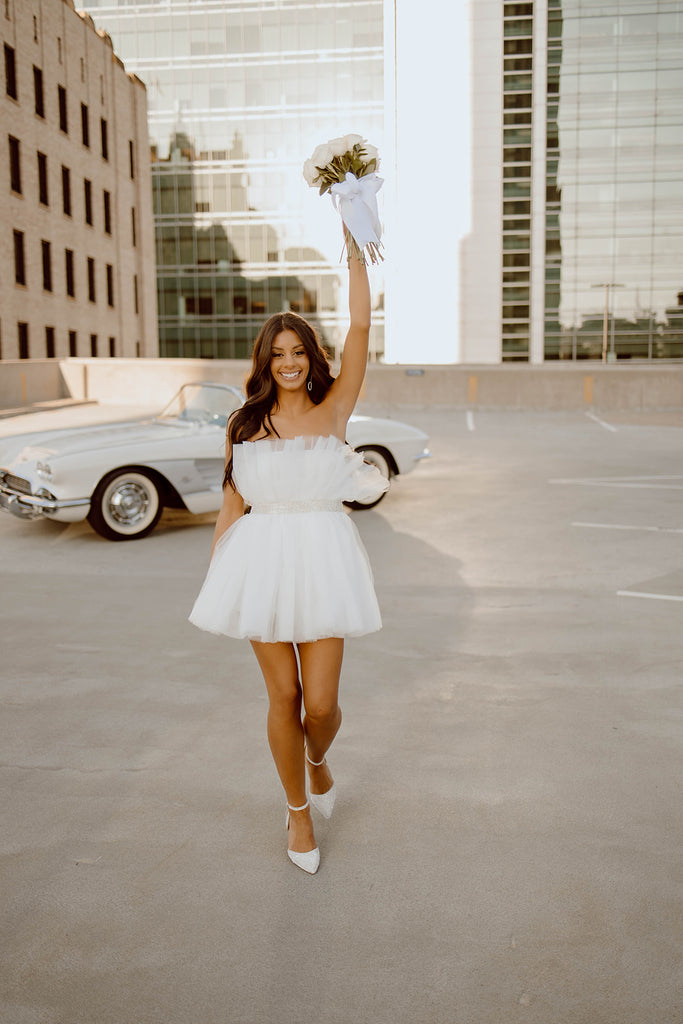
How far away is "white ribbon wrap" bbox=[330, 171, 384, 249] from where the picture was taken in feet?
10.8

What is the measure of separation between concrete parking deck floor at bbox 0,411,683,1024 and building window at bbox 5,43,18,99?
34051mm

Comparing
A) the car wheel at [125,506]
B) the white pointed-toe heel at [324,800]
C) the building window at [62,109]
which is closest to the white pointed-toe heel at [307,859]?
the white pointed-toe heel at [324,800]

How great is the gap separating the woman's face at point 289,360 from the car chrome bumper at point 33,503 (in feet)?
18.0

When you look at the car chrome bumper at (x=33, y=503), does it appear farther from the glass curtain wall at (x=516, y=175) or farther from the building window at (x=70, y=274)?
the glass curtain wall at (x=516, y=175)

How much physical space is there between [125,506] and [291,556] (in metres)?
5.94

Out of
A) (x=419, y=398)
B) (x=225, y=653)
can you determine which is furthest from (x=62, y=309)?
(x=225, y=653)

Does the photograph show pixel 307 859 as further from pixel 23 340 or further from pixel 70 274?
pixel 70 274

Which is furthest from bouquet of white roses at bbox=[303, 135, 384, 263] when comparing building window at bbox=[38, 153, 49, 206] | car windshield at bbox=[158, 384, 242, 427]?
building window at bbox=[38, 153, 49, 206]

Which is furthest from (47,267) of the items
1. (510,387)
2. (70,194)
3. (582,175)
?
(582,175)

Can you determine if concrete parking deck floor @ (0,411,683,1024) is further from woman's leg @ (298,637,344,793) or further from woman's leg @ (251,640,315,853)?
woman's leg @ (298,637,344,793)

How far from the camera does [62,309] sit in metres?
40.0

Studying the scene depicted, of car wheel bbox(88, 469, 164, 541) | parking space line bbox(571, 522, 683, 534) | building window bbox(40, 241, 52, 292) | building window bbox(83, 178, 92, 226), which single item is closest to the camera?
car wheel bbox(88, 469, 164, 541)

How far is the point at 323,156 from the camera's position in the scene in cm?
333

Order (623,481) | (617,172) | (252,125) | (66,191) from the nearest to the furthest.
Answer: (623,481) < (66,191) < (617,172) < (252,125)
